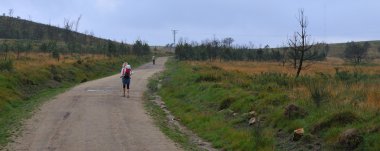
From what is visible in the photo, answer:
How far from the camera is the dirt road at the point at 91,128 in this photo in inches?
446

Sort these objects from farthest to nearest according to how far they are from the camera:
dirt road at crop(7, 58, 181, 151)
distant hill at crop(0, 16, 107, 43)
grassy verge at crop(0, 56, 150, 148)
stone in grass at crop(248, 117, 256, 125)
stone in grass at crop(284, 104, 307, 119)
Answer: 1. distant hill at crop(0, 16, 107, 43)
2. grassy verge at crop(0, 56, 150, 148)
3. stone in grass at crop(248, 117, 256, 125)
4. stone in grass at crop(284, 104, 307, 119)
5. dirt road at crop(7, 58, 181, 151)

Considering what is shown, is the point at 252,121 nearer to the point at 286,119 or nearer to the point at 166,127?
the point at 286,119

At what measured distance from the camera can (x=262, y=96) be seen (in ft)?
55.7

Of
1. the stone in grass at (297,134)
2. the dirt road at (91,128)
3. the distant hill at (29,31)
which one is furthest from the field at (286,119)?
the distant hill at (29,31)

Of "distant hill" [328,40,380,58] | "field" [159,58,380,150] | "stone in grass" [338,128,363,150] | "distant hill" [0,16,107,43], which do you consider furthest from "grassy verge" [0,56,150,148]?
"distant hill" [328,40,380,58]

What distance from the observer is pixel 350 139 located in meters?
9.91

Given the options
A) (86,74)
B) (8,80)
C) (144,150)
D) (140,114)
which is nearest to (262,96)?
(140,114)

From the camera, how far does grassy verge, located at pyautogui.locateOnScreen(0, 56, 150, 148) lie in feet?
50.7

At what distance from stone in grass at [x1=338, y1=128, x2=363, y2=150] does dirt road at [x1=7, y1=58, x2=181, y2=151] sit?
3576 mm

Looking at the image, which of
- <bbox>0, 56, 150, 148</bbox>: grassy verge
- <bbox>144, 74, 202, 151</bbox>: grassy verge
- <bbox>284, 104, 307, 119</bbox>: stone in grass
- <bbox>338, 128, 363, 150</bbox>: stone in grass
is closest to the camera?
<bbox>338, 128, 363, 150</bbox>: stone in grass

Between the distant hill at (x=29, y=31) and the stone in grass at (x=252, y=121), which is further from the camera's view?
the distant hill at (x=29, y=31)

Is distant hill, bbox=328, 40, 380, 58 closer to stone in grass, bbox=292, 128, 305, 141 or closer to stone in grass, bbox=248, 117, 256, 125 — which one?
stone in grass, bbox=248, 117, 256, 125

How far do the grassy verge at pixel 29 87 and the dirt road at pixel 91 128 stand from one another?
51 centimetres

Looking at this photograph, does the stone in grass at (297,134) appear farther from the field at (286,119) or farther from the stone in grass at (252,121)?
the stone in grass at (252,121)
